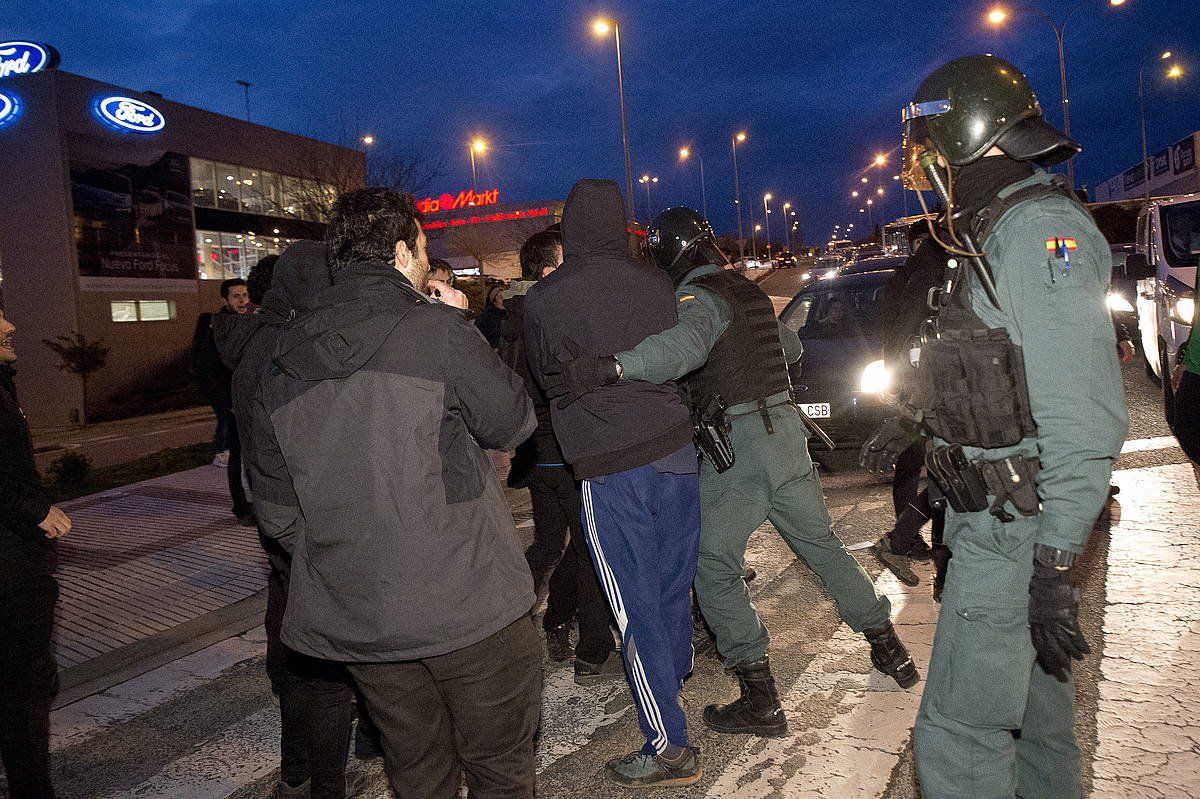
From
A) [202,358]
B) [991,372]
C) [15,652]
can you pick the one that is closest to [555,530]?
[15,652]

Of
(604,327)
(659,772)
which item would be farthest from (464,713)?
(604,327)

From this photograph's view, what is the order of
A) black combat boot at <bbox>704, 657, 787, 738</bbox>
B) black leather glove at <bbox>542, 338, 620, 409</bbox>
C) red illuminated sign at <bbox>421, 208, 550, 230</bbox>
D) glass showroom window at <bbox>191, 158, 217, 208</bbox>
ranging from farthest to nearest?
red illuminated sign at <bbox>421, 208, 550, 230</bbox>
glass showroom window at <bbox>191, 158, 217, 208</bbox>
black combat boot at <bbox>704, 657, 787, 738</bbox>
black leather glove at <bbox>542, 338, 620, 409</bbox>

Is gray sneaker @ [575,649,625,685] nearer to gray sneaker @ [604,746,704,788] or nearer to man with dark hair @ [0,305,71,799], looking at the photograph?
gray sneaker @ [604,746,704,788]

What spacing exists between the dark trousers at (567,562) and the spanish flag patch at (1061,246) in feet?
8.02

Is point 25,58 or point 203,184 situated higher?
point 25,58

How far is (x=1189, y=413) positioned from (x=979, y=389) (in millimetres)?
1794

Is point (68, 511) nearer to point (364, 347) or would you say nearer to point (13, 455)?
point (13, 455)

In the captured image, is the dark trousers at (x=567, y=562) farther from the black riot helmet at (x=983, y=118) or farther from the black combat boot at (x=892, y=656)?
the black riot helmet at (x=983, y=118)

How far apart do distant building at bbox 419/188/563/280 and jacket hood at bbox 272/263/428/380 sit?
49.1m

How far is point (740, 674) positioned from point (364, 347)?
226 centimetres

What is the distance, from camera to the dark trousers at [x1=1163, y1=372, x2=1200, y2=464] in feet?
11.2

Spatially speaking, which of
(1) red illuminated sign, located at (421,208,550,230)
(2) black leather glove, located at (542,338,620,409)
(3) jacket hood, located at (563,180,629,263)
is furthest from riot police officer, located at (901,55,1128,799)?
(1) red illuminated sign, located at (421,208,550,230)

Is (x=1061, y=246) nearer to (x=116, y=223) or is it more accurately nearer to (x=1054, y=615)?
(x=1054, y=615)

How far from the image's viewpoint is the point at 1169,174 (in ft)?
161
